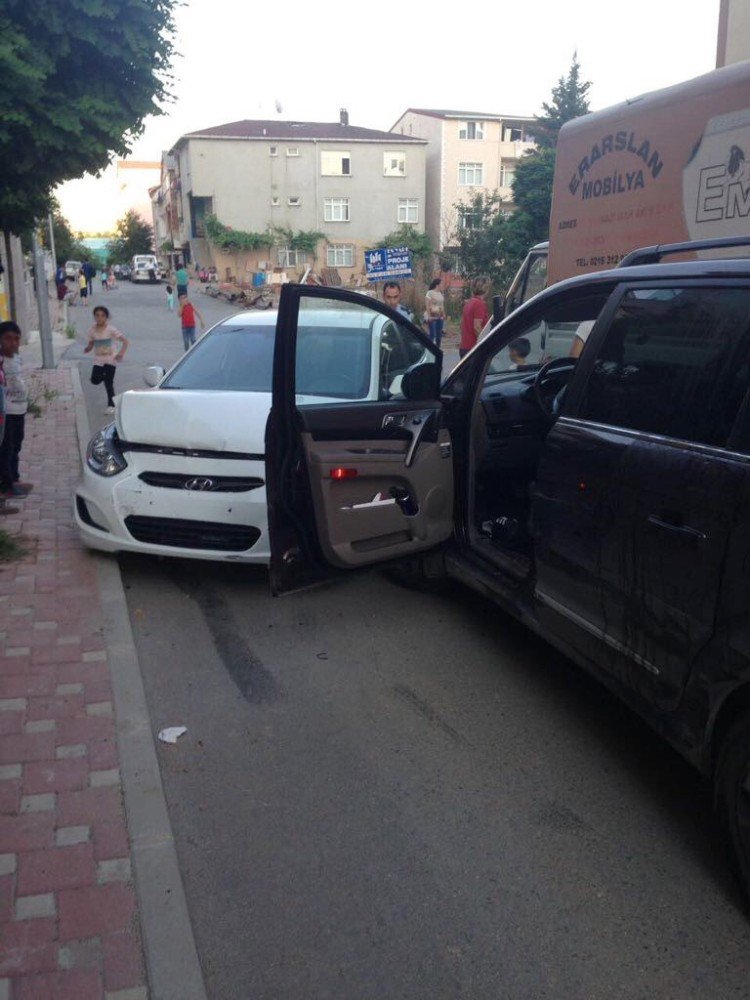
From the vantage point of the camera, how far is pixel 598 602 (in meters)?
3.55

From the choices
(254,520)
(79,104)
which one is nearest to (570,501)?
(254,520)

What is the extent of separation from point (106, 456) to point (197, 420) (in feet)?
2.17

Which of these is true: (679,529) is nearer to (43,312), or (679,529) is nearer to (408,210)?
(43,312)

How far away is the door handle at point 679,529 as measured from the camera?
2949 millimetres

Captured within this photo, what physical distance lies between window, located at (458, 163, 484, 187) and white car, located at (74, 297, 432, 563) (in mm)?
58027

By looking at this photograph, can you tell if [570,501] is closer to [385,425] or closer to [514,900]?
[385,425]

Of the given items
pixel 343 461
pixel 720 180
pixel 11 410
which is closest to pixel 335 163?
pixel 11 410

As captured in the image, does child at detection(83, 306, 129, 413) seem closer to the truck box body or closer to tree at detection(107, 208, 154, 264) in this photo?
the truck box body

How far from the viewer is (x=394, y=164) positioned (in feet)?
194

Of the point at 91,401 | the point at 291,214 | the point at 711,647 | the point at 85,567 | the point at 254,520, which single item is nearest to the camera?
the point at 711,647

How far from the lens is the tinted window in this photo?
3.05 meters

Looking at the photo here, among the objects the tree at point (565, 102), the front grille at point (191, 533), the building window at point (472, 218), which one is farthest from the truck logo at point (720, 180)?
the tree at point (565, 102)

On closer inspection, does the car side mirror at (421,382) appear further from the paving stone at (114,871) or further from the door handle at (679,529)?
the paving stone at (114,871)

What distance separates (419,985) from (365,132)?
62.3 meters
